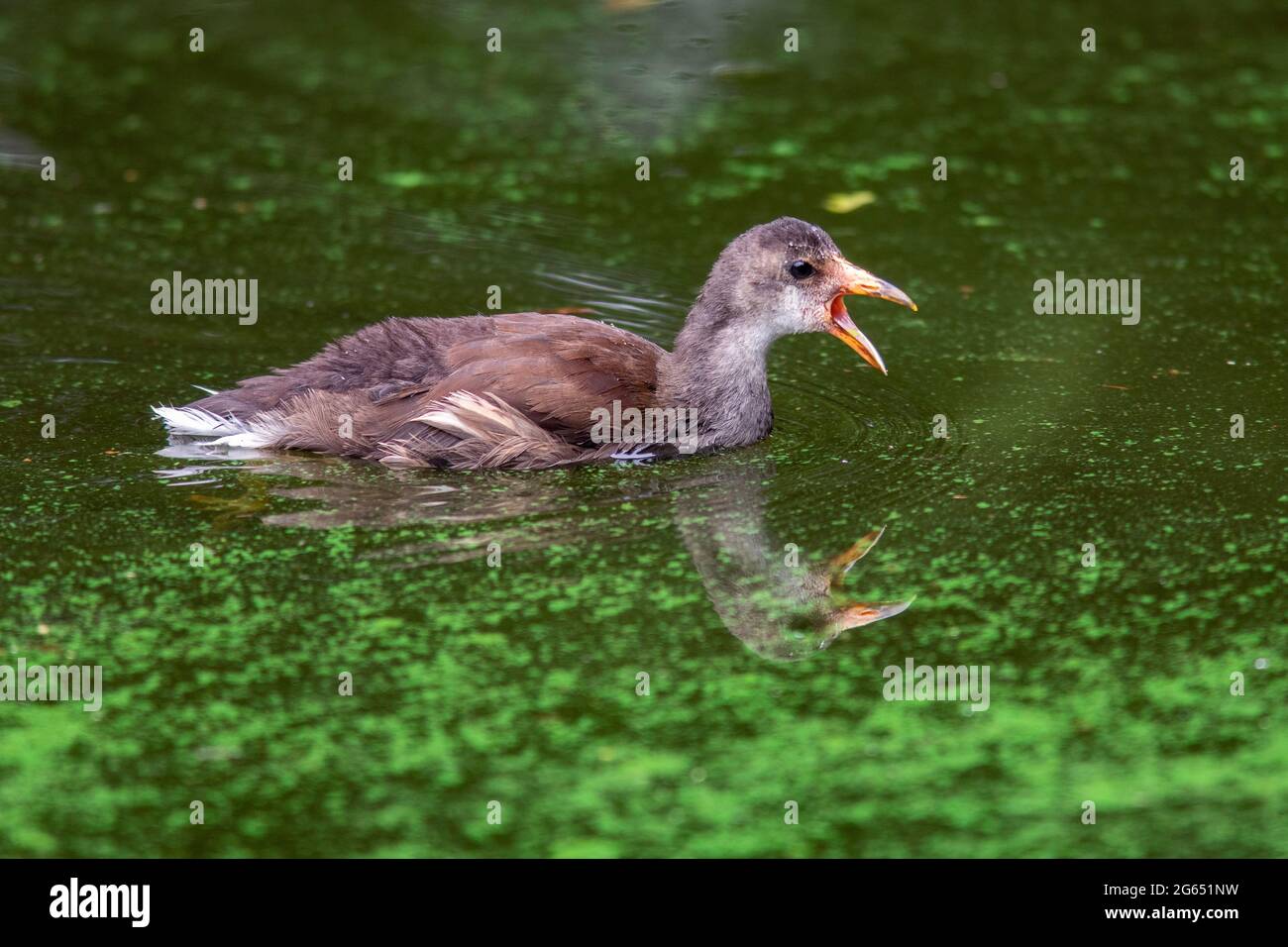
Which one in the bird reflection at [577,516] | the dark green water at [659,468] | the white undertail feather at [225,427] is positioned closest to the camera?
the dark green water at [659,468]

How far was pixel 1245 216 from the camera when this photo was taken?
317 inches

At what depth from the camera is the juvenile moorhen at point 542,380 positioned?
19.7 ft

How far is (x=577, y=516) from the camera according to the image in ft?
18.6

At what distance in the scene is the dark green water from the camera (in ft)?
14.3

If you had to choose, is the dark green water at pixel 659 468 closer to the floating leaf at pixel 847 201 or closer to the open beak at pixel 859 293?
the floating leaf at pixel 847 201

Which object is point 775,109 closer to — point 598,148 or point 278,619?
point 598,148

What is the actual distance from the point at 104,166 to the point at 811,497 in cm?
443

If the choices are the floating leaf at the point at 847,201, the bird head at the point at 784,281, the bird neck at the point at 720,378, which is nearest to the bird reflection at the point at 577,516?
the bird neck at the point at 720,378

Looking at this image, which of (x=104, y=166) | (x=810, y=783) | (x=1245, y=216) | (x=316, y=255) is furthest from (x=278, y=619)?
(x=1245, y=216)

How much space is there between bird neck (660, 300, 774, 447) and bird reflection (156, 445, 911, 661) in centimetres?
14

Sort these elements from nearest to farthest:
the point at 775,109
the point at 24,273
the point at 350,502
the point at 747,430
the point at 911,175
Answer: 1. the point at 350,502
2. the point at 747,430
3. the point at 24,273
4. the point at 911,175
5. the point at 775,109

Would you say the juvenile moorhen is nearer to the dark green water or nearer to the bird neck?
the bird neck

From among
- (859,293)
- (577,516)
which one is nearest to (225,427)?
(577,516)

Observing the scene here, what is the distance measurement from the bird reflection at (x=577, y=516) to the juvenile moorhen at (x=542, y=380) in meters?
0.09
